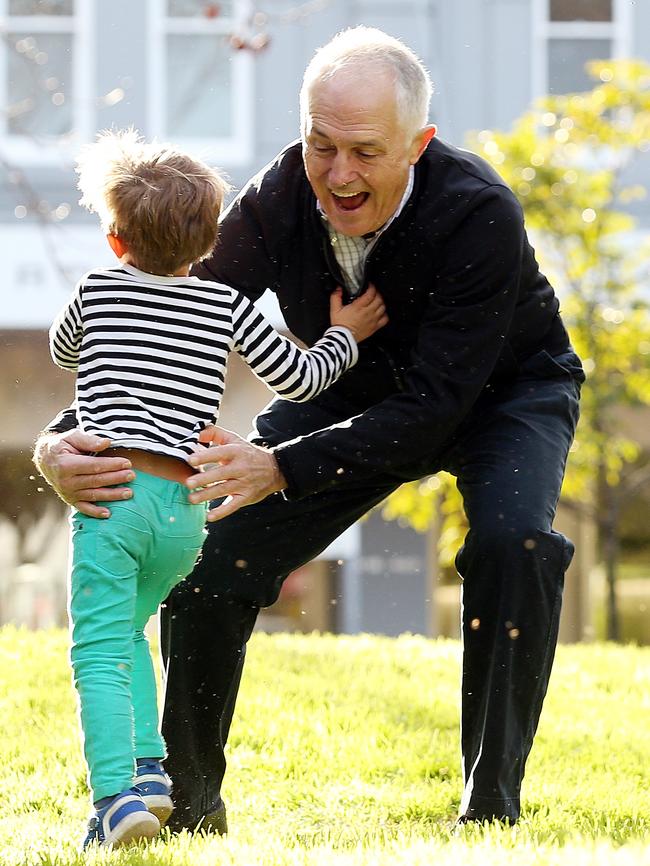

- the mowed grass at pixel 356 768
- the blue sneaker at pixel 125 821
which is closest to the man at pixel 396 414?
the mowed grass at pixel 356 768

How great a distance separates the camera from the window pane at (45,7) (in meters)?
13.5

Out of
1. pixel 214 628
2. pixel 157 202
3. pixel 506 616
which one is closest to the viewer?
pixel 157 202

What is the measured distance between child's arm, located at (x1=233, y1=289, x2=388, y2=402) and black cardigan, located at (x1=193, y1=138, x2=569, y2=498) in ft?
0.31

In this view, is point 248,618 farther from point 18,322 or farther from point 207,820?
point 18,322

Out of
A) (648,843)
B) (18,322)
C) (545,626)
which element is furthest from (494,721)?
(18,322)

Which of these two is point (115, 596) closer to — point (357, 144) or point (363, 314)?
point (363, 314)

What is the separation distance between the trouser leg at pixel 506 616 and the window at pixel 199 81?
993cm

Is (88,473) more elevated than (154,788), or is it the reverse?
(88,473)

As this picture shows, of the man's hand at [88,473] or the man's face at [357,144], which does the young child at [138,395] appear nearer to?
the man's hand at [88,473]

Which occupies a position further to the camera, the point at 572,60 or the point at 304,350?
the point at 572,60

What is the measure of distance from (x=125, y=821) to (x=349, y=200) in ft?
5.55

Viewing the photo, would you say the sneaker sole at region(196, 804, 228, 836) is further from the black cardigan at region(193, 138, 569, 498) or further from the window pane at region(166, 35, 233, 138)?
the window pane at region(166, 35, 233, 138)

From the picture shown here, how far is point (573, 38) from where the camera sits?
13727 mm

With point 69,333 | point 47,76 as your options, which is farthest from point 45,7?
point 69,333
